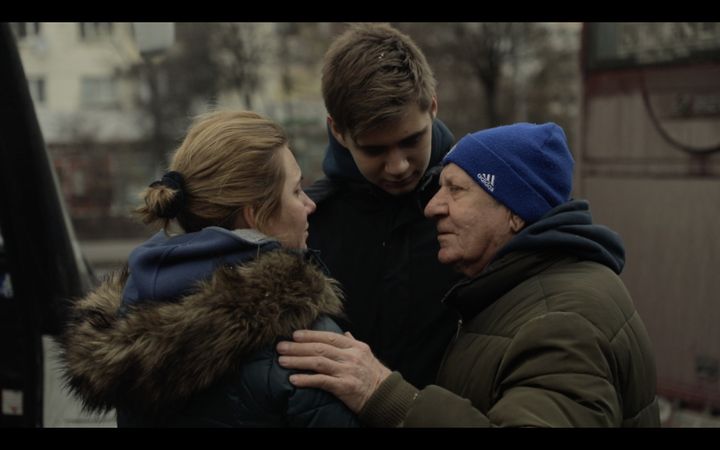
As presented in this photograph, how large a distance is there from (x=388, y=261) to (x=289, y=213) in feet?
2.03

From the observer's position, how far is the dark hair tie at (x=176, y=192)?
188 centimetres

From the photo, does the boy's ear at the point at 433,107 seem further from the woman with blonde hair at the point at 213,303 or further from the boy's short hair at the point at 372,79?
the woman with blonde hair at the point at 213,303

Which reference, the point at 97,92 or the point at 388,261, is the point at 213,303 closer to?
the point at 388,261

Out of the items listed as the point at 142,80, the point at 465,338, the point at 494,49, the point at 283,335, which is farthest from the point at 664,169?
the point at 142,80

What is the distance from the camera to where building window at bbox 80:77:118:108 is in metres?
26.2

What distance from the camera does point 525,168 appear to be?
2.02 m

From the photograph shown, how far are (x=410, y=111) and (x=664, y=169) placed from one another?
14.6 ft

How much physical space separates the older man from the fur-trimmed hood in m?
0.08

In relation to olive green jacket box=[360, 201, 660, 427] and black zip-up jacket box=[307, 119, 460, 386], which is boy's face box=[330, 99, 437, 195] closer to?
black zip-up jacket box=[307, 119, 460, 386]

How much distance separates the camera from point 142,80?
80.5ft

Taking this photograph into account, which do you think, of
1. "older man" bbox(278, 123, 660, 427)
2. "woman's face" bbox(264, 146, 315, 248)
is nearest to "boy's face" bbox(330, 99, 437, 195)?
"older man" bbox(278, 123, 660, 427)

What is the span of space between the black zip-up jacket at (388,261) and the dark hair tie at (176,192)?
0.71m

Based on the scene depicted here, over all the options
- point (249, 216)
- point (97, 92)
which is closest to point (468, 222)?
point (249, 216)

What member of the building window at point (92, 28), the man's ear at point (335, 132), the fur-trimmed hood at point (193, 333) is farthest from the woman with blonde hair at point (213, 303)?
the building window at point (92, 28)
